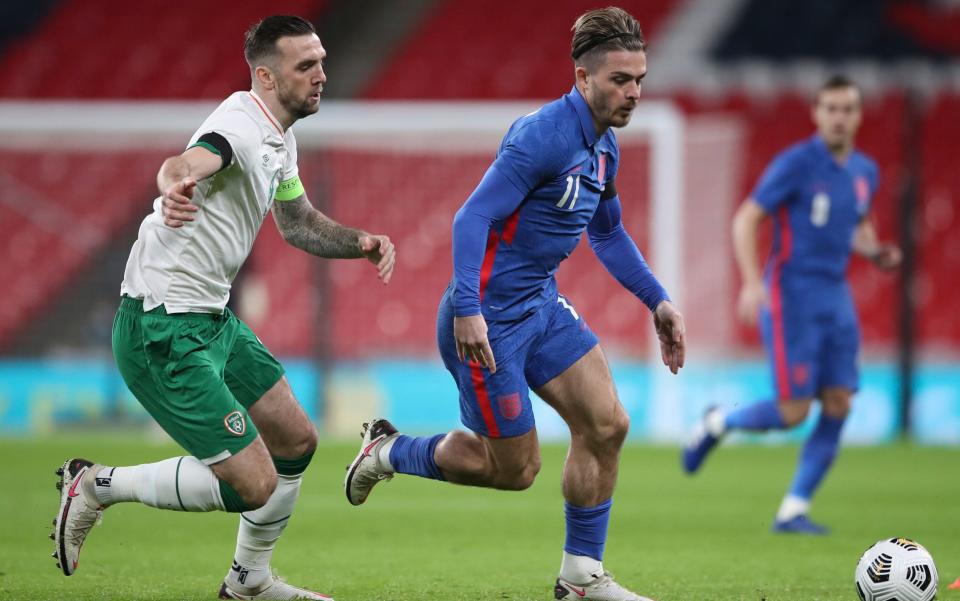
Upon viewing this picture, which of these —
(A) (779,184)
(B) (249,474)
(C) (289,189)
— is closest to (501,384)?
(B) (249,474)

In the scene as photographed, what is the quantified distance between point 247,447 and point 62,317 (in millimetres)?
9163

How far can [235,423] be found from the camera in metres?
4.70

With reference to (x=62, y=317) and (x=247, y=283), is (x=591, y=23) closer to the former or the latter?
(x=247, y=283)

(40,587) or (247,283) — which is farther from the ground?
(247,283)

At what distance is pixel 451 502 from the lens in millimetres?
9016

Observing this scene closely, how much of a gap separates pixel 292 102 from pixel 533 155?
2.88ft

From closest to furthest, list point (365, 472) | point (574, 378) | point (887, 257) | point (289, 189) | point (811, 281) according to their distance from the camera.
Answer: point (574, 378) → point (289, 189) → point (365, 472) → point (811, 281) → point (887, 257)

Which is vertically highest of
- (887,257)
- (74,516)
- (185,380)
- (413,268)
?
(413,268)

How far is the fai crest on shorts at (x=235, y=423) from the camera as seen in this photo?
4.69m

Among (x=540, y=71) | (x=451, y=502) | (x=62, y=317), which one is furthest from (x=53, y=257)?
(x=540, y=71)

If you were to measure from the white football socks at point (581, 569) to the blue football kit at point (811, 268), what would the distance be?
2.81m

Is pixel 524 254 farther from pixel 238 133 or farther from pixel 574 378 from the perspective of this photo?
pixel 238 133

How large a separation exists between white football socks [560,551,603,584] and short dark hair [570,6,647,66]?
1828mm

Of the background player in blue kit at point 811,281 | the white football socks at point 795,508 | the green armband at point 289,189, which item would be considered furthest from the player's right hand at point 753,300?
the green armband at point 289,189
